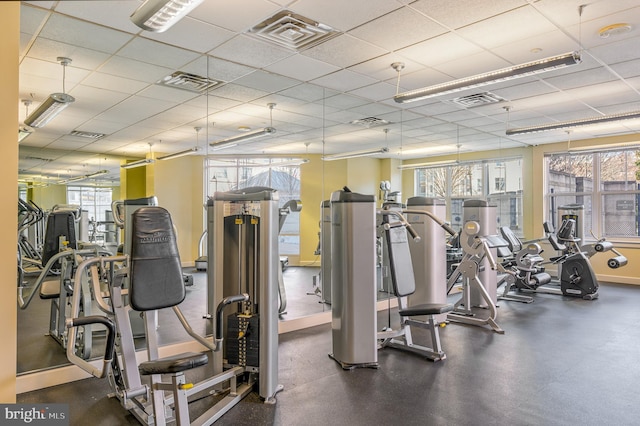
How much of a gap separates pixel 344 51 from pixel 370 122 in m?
2.78

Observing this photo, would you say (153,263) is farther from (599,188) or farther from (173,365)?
(599,188)

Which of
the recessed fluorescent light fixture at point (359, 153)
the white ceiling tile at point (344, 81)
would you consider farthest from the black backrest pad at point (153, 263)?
the recessed fluorescent light fixture at point (359, 153)

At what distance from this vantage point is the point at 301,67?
182 inches

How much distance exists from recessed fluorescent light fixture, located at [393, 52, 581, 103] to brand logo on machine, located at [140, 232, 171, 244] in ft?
10.1

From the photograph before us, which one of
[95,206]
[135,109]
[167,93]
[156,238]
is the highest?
[167,93]

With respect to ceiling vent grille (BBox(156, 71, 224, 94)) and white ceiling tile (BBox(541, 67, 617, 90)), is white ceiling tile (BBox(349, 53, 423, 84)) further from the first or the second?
white ceiling tile (BBox(541, 67, 617, 90))

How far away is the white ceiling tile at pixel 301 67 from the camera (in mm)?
4410

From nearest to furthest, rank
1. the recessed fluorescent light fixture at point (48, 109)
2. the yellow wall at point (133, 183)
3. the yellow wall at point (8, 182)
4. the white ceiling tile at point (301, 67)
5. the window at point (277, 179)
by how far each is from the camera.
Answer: the yellow wall at point (8, 182) → the recessed fluorescent light fixture at point (48, 109) → the yellow wall at point (133, 183) → the white ceiling tile at point (301, 67) → the window at point (277, 179)

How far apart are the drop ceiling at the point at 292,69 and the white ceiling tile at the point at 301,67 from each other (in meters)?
0.02

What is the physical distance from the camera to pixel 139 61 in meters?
4.20

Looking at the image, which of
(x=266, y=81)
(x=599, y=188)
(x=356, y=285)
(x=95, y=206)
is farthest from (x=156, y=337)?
(x=599, y=188)

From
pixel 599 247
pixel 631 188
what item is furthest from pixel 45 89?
pixel 631 188

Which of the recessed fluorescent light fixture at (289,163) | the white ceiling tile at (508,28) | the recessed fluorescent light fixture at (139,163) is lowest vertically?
the recessed fluorescent light fixture at (139,163)

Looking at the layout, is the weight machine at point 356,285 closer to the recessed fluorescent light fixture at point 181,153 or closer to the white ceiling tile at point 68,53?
the recessed fluorescent light fixture at point 181,153
